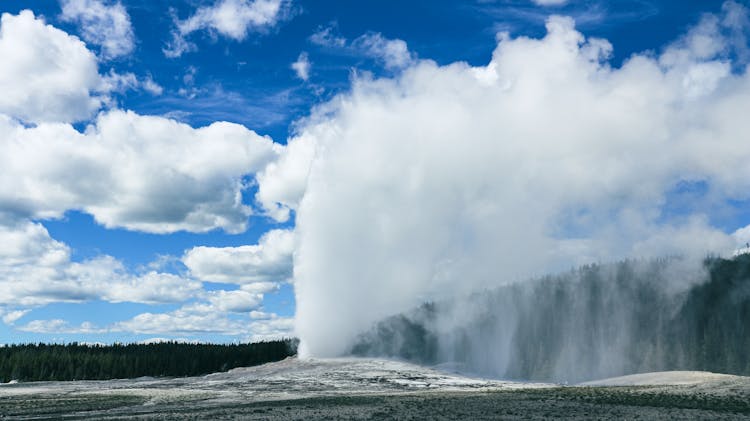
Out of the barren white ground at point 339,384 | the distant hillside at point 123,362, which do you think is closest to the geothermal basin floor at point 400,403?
the barren white ground at point 339,384

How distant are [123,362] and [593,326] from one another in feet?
373

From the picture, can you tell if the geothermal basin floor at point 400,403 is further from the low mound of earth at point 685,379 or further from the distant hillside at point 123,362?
the distant hillside at point 123,362

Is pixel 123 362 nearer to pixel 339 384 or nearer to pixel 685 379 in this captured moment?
pixel 339 384

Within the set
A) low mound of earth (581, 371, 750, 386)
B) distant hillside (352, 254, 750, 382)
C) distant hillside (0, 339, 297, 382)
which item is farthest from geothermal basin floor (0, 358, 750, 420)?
distant hillside (0, 339, 297, 382)

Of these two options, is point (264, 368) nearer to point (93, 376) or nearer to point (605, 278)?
point (93, 376)

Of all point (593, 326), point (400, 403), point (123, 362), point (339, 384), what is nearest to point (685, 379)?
point (400, 403)

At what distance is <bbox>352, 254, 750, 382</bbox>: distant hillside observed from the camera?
124688 mm

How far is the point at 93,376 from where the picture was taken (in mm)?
151500

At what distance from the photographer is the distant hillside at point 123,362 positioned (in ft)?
486

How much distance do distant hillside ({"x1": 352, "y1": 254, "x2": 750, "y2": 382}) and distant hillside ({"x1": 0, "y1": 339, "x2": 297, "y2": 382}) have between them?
3591cm

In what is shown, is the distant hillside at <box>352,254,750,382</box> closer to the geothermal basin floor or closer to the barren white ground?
the barren white ground

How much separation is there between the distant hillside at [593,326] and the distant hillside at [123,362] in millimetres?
35906

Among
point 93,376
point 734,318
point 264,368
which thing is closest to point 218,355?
point 93,376

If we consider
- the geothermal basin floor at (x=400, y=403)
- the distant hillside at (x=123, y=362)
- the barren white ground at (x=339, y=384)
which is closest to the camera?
the geothermal basin floor at (x=400, y=403)
